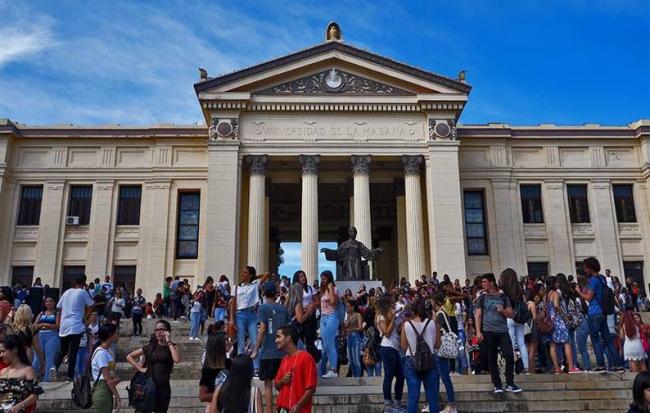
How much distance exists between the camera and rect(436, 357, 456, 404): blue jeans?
832 centimetres

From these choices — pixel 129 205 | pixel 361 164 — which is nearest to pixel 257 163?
pixel 361 164

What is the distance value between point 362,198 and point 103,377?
69.9 feet

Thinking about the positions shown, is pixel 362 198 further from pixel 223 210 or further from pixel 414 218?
pixel 223 210

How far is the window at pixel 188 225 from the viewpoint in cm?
2931

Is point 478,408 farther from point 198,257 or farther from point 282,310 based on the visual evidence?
point 198,257

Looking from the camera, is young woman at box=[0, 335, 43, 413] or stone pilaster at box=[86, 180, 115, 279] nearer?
young woman at box=[0, 335, 43, 413]

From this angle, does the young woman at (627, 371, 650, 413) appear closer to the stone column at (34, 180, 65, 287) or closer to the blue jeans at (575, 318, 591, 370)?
the blue jeans at (575, 318, 591, 370)

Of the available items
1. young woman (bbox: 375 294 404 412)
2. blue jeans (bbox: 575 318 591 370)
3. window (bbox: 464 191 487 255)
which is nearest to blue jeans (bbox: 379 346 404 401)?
young woman (bbox: 375 294 404 412)

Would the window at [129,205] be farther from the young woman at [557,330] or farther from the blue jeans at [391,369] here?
the blue jeans at [391,369]

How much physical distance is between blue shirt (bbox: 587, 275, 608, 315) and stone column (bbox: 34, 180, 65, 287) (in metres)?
25.9

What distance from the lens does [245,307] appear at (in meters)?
9.80

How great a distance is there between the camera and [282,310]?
8.45m

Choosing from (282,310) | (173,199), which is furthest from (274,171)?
(282,310)

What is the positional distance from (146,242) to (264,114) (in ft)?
29.0
